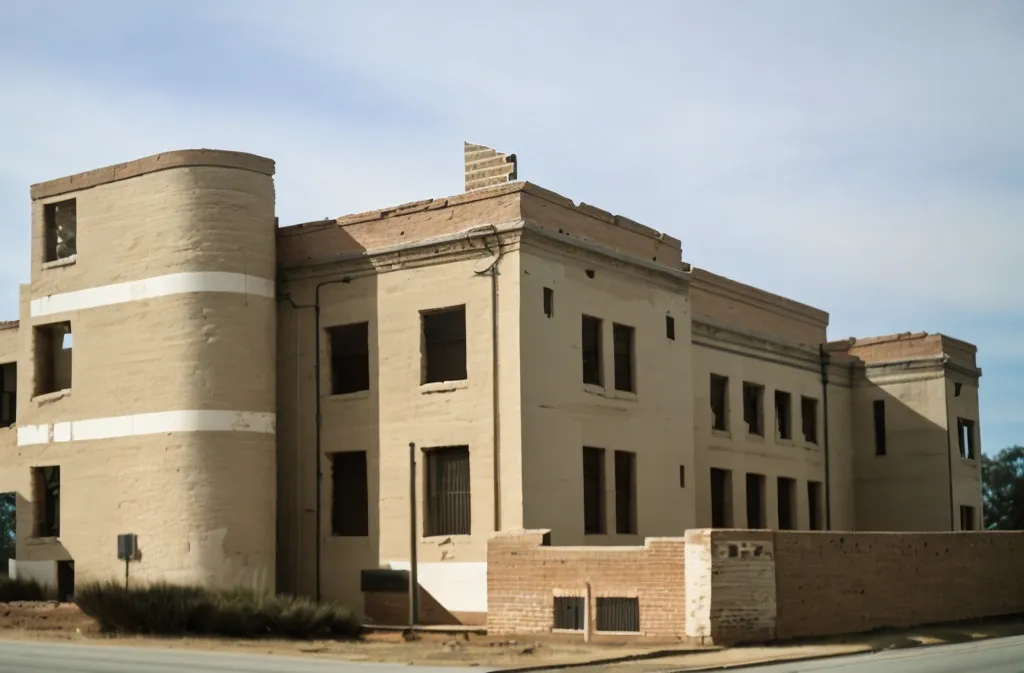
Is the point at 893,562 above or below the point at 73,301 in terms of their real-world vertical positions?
below

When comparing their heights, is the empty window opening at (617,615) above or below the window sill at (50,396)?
below

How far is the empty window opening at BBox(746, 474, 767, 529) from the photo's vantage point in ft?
130

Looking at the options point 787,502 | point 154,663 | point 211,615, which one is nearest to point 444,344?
point 211,615

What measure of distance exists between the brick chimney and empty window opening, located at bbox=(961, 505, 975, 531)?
72.7 ft

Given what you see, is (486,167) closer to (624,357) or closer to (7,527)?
(624,357)

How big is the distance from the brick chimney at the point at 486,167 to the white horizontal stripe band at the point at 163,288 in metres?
5.31

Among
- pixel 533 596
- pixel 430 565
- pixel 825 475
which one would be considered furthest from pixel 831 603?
pixel 825 475

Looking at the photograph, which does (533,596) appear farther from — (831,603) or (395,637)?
(831,603)

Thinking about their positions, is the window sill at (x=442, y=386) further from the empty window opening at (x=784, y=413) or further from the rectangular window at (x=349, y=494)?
the empty window opening at (x=784, y=413)

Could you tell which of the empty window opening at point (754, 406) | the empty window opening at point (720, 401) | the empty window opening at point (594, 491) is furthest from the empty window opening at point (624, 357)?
the empty window opening at point (754, 406)

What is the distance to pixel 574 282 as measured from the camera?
30594 mm

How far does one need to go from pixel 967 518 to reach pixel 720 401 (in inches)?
478

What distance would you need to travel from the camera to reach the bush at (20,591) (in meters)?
31.9

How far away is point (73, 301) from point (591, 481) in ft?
42.4
